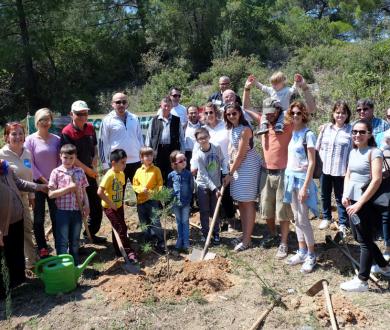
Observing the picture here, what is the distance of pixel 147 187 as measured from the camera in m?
5.00

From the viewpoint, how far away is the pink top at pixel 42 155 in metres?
4.79

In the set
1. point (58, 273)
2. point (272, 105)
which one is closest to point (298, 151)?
point (272, 105)

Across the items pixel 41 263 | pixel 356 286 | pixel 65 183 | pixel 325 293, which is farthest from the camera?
pixel 65 183

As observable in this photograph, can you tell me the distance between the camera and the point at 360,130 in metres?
3.85

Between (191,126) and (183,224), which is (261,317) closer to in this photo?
(183,224)

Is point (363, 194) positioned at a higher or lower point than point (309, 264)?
higher

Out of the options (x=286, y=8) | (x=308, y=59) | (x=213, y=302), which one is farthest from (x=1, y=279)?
(x=286, y=8)

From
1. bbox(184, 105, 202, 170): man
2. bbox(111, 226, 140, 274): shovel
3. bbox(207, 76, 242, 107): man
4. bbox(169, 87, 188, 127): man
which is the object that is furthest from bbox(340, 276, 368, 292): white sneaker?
bbox(169, 87, 188, 127): man

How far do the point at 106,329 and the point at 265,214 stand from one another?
2374 millimetres

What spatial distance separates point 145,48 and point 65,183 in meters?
22.1

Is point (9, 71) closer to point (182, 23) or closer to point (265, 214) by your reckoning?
point (182, 23)

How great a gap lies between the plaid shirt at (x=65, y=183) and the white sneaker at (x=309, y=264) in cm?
258

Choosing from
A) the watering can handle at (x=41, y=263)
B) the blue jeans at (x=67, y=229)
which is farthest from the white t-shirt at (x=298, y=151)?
the watering can handle at (x=41, y=263)

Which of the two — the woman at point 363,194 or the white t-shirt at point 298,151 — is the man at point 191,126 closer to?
the white t-shirt at point 298,151
